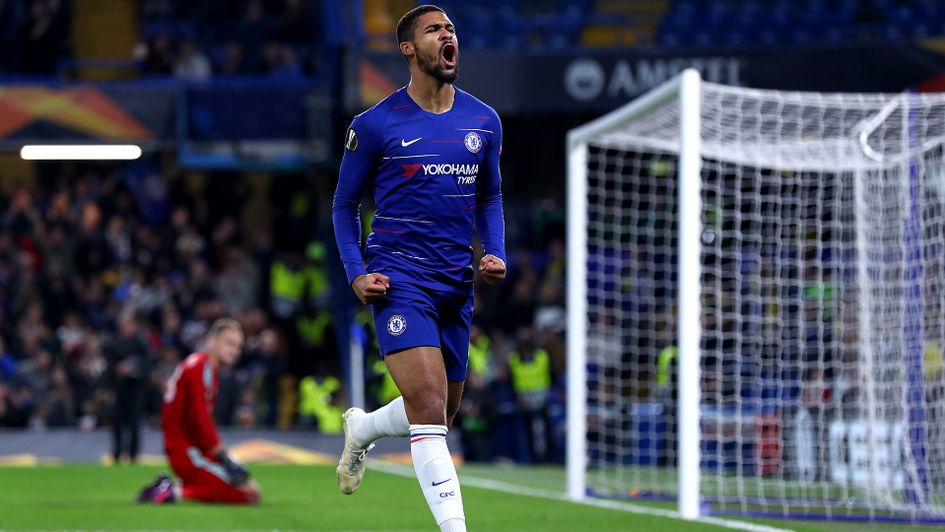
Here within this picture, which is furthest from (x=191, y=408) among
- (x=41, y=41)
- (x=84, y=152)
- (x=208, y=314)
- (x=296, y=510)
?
(x=41, y=41)

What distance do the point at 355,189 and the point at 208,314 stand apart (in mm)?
14707

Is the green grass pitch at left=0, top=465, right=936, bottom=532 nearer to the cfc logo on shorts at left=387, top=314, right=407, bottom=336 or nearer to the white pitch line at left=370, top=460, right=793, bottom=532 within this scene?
the white pitch line at left=370, top=460, right=793, bottom=532

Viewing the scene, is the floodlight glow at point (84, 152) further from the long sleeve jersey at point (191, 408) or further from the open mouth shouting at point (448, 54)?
the open mouth shouting at point (448, 54)

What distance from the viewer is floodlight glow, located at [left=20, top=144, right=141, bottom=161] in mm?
22484

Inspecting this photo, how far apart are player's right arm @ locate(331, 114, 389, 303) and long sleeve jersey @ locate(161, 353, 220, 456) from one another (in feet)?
16.5

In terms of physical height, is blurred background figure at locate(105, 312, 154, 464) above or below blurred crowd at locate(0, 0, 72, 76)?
below

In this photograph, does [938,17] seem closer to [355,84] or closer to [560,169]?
[560,169]

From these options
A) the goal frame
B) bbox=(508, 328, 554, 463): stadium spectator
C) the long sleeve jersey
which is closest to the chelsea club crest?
the goal frame

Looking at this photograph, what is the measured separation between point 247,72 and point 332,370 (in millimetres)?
4783

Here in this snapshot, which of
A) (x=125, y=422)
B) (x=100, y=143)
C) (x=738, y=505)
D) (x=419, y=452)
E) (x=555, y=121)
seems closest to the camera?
(x=419, y=452)

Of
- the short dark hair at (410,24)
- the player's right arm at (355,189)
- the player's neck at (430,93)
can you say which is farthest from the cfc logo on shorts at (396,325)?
the short dark hair at (410,24)

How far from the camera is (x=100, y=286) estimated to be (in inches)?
838

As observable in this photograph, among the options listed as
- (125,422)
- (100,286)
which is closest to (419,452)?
(125,422)

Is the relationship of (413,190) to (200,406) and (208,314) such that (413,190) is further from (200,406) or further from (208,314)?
Result: (208,314)
